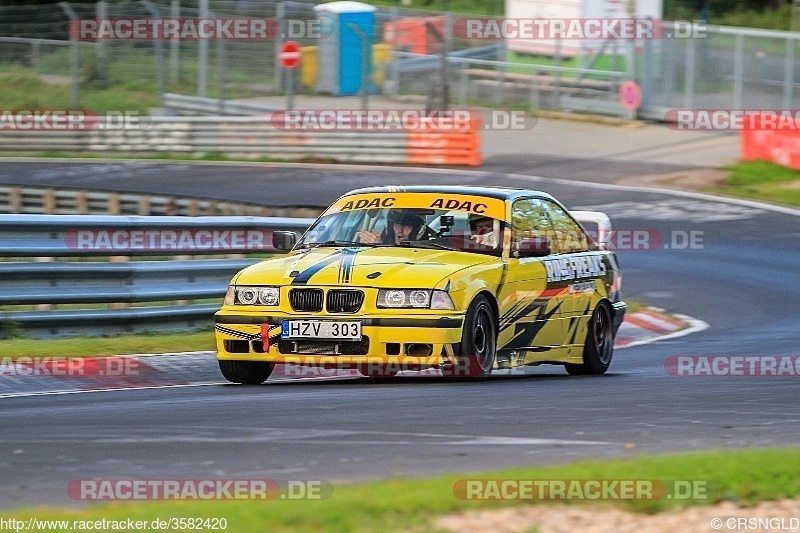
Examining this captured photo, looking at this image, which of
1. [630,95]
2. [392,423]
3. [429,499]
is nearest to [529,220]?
[392,423]

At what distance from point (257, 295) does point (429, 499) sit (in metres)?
4.54

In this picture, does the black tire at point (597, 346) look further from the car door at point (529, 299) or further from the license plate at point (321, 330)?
the license plate at point (321, 330)

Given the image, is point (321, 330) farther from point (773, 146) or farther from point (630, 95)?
point (630, 95)

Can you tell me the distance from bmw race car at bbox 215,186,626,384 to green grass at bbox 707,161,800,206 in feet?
50.0

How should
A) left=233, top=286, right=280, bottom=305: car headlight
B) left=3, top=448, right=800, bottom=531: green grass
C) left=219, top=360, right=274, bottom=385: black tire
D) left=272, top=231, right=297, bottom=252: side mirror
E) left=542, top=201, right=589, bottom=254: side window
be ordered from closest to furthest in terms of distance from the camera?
left=3, top=448, right=800, bottom=531: green grass
left=233, top=286, right=280, bottom=305: car headlight
left=219, top=360, right=274, bottom=385: black tire
left=272, top=231, right=297, bottom=252: side mirror
left=542, top=201, right=589, bottom=254: side window

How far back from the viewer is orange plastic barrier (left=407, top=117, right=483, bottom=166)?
30.2m

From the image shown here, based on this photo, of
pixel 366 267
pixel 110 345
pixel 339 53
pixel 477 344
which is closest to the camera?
pixel 366 267

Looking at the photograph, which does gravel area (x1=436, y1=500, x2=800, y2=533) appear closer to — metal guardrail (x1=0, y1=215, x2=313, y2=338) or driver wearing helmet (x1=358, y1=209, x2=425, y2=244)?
driver wearing helmet (x1=358, y1=209, x2=425, y2=244)

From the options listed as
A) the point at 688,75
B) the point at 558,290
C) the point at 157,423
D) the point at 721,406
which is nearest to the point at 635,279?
the point at 558,290

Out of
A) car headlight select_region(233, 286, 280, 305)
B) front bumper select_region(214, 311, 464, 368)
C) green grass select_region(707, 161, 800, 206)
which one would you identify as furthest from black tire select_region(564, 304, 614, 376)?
green grass select_region(707, 161, 800, 206)

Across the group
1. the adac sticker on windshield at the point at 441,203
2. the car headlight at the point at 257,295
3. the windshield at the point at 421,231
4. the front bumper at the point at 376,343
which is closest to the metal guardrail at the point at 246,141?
the adac sticker on windshield at the point at 441,203

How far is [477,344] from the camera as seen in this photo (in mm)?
9680

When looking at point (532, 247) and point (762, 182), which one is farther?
point (762, 182)

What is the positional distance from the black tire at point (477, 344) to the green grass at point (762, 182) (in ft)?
54.6
